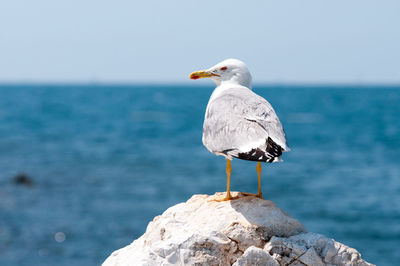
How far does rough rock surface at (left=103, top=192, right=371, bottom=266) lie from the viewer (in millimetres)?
4180

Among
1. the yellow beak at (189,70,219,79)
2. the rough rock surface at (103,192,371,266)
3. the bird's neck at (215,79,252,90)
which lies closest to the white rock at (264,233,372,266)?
the rough rock surface at (103,192,371,266)

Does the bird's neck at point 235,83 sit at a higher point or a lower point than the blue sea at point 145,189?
higher

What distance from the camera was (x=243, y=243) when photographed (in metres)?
4.31

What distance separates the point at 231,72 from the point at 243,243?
1850 mm

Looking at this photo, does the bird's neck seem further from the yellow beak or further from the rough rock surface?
the rough rock surface

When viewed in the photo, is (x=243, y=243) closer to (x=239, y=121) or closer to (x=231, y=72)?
(x=239, y=121)

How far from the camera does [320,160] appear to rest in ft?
98.5

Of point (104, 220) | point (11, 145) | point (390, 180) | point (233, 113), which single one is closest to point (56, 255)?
point (104, 220)

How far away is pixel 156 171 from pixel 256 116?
2152 cm

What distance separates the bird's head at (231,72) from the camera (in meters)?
5.50

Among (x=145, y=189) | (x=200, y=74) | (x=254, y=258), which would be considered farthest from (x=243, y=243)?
(x=145, y=189)

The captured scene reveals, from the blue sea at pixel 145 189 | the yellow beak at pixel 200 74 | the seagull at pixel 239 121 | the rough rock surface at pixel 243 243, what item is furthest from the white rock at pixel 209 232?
the blue sea at pixel 145 189

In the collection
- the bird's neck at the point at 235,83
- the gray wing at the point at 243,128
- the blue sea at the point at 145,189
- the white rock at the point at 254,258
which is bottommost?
the blue sea at the point at 145,189

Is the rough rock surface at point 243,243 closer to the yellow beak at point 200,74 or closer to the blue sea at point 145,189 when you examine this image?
the yellow beak at point 200,74
